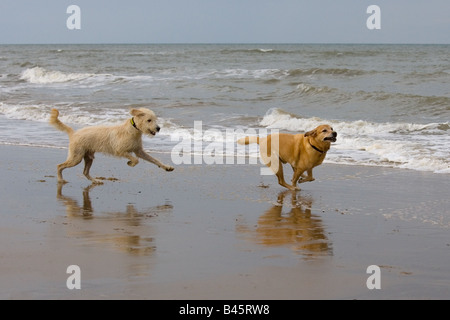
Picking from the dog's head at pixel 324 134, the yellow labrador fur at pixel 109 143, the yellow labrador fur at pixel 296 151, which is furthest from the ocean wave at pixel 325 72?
the dog's head at pixel 324 134

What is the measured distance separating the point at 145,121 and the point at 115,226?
8.38 ft

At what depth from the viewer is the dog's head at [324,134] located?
27.8 feet

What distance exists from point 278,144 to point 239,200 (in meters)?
1.24

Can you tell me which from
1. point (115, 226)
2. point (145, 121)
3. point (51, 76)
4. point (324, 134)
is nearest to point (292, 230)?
point (115, 226)

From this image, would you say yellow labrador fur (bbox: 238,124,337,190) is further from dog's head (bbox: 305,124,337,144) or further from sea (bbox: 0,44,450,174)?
sea (bbox: 0,44,450,174)

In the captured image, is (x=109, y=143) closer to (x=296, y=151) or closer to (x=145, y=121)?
(x=145, y=121)

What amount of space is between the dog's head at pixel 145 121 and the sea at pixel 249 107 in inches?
114

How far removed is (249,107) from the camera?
19.8m

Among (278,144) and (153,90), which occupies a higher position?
(153,90)

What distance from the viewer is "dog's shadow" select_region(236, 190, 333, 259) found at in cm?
590

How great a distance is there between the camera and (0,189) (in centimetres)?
839
